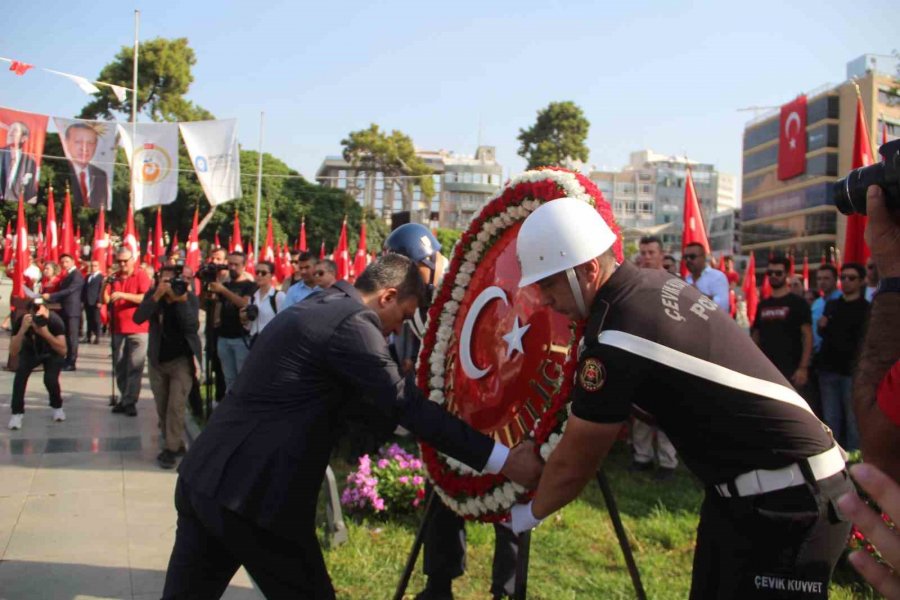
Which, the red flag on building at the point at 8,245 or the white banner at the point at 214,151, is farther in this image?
the red flag on building at the point at 8,245

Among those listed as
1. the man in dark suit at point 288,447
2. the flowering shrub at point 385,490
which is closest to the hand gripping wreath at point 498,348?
the man in dark suit at point 288,447

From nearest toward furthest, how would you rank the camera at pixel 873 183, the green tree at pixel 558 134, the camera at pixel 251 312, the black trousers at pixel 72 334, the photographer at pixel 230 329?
the camera at pixel 873 183
the camera at pixel 251 312
the photographer at pixel 230 329
the black trousers at pixel 72 334
the green tree at pixel 558 134

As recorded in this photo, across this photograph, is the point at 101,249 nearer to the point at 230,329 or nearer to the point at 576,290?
the point at 230,329

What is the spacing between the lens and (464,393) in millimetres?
3631

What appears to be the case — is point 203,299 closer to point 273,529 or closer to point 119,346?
point 119,346

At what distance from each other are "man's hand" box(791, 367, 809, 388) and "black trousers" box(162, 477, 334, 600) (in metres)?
5.76

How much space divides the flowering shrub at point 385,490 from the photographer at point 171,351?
256 cm

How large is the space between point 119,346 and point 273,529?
8.41 m

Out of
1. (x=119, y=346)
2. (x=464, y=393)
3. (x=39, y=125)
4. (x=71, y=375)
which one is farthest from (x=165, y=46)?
(x=464, y=393)

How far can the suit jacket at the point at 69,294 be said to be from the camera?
13117 mm

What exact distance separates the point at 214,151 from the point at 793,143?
7287cm

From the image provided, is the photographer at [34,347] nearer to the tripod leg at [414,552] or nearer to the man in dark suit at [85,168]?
the tripod leg at [414,552]

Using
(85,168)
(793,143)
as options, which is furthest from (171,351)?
(793,143)

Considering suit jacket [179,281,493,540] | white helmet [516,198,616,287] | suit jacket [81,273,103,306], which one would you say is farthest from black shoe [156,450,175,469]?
suit jacket [81,273,103,306]
